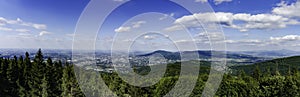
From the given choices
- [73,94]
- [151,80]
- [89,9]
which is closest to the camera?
[89,9]

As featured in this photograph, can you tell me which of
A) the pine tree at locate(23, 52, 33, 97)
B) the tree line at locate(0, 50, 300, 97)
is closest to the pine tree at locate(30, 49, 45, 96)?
the tree line at locate(0, 50, 300, 97)

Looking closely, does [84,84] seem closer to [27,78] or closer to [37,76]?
[37,76]

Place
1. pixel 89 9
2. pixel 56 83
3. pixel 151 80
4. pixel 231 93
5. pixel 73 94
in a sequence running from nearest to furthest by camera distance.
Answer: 1. pixel 89 9
2. pixel 151 80
3. pixel 73 94
4. pixel 231 93
5. pixel 56 83

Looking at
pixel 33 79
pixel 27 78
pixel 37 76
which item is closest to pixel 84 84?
pixel 37 76

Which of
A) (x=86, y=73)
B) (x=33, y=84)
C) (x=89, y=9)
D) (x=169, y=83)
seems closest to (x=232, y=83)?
(x=169, y=83)

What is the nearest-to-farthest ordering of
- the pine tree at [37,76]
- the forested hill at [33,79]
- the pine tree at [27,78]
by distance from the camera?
1. the forested hill at [33,79]
2. the pine tree at [37,76]
3. the pine tree at [27,78]

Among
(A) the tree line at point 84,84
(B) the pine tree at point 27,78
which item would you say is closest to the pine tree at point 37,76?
(A) the tree line at point 84,84

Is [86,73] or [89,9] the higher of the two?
[89,9]

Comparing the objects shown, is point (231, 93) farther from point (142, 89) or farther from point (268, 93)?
point (142, 89)

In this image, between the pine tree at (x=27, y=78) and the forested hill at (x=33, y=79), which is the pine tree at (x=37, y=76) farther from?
the pine tree at (x=27, y=78)

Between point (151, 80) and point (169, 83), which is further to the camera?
point (169, 83)

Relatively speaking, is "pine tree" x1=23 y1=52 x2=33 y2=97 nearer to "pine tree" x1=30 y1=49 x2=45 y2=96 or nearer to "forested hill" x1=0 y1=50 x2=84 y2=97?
"forested hill" x1=0 y1=50 x2=84 y2=97
